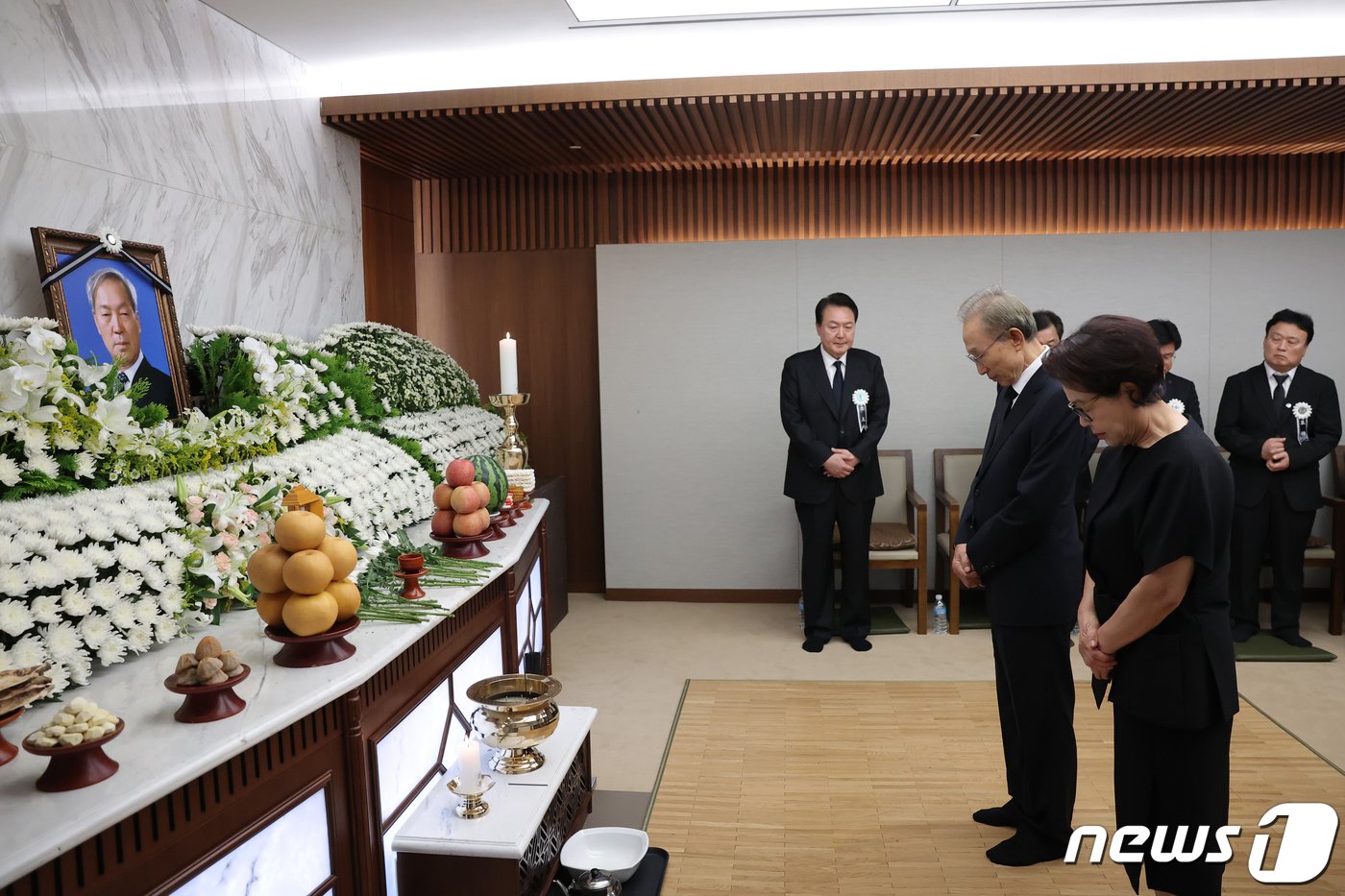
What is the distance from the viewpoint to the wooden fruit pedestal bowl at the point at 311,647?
203cm

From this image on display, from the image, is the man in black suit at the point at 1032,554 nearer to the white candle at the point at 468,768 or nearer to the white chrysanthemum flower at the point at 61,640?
the white candle at the point at 468,768

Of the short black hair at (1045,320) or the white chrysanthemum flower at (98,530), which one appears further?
the short black hair at (1045,320)

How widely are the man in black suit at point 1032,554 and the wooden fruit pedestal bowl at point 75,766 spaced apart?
2443 mm

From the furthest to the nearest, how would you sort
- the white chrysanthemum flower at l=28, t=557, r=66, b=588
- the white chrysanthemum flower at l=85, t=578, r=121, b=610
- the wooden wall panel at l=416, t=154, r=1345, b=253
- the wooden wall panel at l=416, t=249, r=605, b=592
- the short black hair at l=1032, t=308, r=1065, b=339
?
1. the wooden wall panel at l=416, t=249, r=605, b=592
2. the wooden wall panel at l=416, t=154, r=1345, b=253
3. the short black hair at l=1032, t=308, r=1065, b=339
4. the white chrysanthemum flower at l=85, t=578, r=121, b=610
5. the white chrysanthemum flower at l=28, t=557, r=66, b=588

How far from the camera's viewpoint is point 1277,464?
5.26 metres

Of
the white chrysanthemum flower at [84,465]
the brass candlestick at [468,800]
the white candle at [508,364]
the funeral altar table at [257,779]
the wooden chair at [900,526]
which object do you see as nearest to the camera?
the funeral altar table at [257,779]

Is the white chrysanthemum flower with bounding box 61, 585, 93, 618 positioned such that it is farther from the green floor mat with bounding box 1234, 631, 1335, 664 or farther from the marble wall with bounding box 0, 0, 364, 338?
the green floor mat with bounding box 1234, 631, 1335, 664

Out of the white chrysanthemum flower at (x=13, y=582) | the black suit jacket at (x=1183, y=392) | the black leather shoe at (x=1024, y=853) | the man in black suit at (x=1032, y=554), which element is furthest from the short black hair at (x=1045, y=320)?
the white chrysanthemum flower at (x=13, y=582)

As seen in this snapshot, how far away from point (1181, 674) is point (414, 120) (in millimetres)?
4771

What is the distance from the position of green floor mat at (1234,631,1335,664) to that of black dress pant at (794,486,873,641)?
6.66ft

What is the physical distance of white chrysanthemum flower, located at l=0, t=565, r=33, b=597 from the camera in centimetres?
176

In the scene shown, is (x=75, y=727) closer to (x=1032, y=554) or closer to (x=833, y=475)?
(x=1032, y=554)

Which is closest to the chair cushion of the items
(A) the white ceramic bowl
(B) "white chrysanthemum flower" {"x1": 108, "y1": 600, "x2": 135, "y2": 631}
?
(A) the white ceramic bowl

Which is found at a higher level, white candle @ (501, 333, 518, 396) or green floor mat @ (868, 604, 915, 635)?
white candle @ (501, 333, 518, 396)
